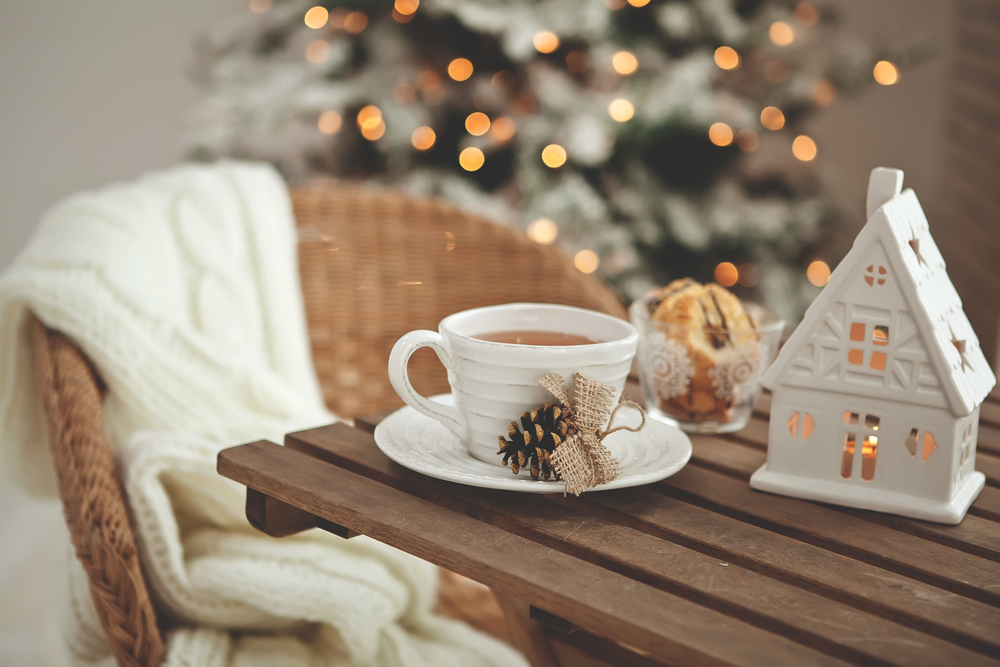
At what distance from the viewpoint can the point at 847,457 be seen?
650 mm

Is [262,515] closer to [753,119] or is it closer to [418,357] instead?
[418,357]

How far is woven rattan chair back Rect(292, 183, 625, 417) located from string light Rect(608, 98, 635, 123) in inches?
20.2

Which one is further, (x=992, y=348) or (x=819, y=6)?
(x=992, y=348)

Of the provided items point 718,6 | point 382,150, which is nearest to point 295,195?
point 382,150

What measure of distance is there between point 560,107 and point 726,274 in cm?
57

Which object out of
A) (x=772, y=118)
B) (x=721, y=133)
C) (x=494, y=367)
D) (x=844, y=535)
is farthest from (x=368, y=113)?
(x=844, y=535)

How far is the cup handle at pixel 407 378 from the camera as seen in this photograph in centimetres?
63

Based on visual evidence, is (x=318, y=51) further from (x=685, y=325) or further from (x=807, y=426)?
(x=807, y=426)

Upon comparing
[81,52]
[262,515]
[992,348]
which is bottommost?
[992,348]

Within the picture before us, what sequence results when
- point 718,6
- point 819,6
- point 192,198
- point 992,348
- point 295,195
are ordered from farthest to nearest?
point 992,348, point 819,6, point 718,6, point 295,195, point 192,198

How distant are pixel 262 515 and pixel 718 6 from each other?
1.43m

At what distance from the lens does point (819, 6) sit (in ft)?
6.07

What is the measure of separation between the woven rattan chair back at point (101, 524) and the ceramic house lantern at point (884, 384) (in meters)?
0.50

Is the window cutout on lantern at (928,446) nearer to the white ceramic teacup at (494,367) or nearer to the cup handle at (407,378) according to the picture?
the white ceramic teacup at (494,367)
